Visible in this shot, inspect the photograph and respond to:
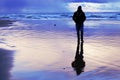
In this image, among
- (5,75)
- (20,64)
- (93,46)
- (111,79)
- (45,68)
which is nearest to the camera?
(111,79)

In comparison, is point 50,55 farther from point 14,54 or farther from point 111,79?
point 111,79

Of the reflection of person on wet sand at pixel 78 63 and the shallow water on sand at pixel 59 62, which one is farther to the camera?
the reflection of person on wet sand at pixel 78 63

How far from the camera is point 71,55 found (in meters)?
14.3

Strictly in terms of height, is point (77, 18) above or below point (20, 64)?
above

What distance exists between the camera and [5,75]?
35.4 ft

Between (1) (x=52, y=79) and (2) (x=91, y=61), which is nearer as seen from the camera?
(1) (x=52, y=79)

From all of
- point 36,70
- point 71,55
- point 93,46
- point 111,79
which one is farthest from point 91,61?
point 93,46

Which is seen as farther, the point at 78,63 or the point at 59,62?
the point at 59,62

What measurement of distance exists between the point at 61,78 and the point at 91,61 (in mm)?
2896

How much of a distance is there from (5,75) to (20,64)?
1.74 meters

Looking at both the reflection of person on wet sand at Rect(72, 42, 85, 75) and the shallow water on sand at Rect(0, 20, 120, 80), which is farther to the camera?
the reflection of person on wet sand at Rect(72, 42, 85, 75)

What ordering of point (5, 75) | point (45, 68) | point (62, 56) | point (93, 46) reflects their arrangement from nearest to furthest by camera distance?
1. point (5, 75)
2. point (45, 68)
3. point (62, 56)
4. point (93, 46)

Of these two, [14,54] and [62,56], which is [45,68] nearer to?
[62,56]

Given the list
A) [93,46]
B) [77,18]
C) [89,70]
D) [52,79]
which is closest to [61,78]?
[52,79]
